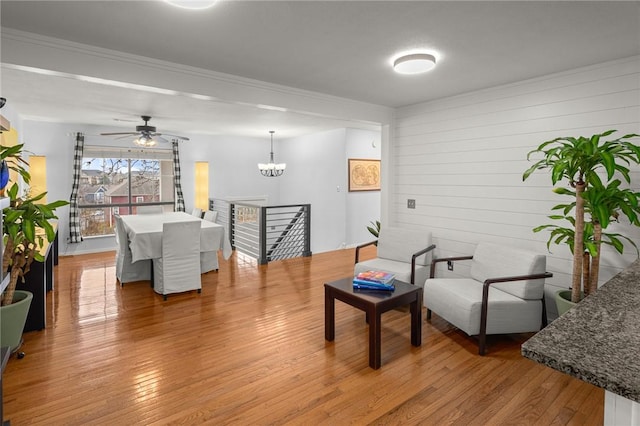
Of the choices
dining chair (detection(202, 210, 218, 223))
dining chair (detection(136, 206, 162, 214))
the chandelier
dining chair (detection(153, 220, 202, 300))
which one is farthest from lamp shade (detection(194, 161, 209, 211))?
dining chair (detection(153, 220, 202, 300))

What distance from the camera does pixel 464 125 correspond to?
13.8 feet

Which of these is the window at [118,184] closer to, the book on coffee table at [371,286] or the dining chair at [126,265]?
the dining chair at [126,265]

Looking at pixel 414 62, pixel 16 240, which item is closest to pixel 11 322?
pixel 16 240

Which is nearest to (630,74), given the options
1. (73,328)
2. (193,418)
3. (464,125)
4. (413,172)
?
(464,125)

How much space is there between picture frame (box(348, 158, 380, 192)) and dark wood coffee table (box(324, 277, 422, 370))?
418cm

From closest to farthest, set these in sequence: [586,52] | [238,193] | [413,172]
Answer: [586,52], [413,172], [238,193]

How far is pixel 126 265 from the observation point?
15.8ft

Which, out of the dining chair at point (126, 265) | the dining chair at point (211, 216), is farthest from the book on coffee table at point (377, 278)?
Answer: the dining chair at point (211, 216)

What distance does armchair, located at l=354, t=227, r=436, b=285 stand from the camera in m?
3.93

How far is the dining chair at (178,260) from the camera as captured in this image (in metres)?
4.20

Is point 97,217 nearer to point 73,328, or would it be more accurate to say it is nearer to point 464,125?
point 73,328

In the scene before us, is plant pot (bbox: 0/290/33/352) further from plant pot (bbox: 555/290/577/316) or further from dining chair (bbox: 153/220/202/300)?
plant pot (bbox: 555/290/577/316)

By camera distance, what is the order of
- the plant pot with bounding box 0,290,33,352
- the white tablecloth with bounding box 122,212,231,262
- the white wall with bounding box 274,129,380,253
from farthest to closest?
the white wall with bounding box 274,129,380,253 → the white tablecloth with bounding box 122,212,231,262 → the plant pot with bounding box 0,290,33,352

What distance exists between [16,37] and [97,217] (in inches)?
213
